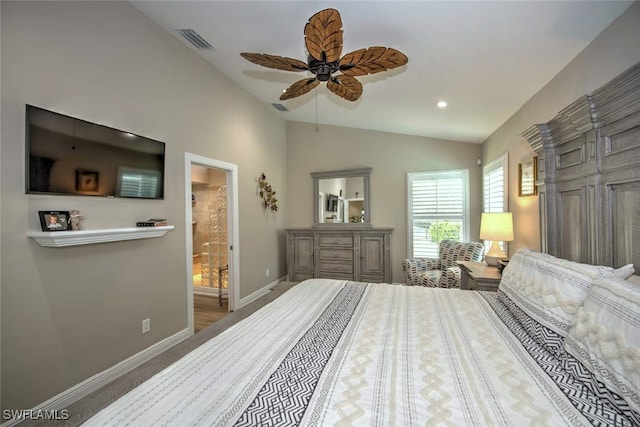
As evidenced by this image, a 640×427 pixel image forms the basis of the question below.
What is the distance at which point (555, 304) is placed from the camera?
1.34m

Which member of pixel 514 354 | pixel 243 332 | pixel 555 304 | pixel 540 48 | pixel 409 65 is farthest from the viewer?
pixel 409 65

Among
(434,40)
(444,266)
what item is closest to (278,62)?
(434,40)

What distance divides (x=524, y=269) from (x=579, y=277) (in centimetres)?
45

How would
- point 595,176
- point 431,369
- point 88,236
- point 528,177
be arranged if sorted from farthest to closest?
point 528,177, point 88,236, point 595,176, point 431,369

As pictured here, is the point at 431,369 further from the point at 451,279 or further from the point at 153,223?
the point at 451,279

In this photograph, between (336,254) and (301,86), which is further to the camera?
(336,254)

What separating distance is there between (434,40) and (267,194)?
10.9 ft

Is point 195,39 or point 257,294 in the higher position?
point 195,39

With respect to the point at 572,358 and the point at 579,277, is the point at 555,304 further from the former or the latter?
the point at 572,358

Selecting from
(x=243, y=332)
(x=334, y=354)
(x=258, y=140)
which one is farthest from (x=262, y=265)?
(x=334, y=354)

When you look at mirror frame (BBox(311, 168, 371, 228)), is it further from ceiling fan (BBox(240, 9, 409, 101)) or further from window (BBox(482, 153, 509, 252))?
A: ceiling fan (BBox(240, 9, 409, 101))

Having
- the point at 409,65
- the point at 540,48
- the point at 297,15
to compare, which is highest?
the point at 297,15

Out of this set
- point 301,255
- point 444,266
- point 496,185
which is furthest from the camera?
point 301,255

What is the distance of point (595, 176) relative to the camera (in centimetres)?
163
